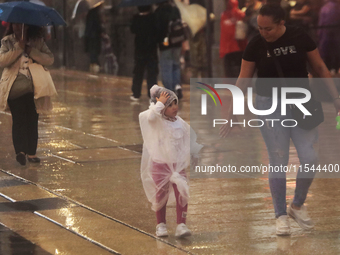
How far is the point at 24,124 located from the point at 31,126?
92mm

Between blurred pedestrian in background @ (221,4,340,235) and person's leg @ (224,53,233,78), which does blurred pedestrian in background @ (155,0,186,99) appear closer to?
person's leg @ (224,53,233,78)

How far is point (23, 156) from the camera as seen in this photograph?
27.5 ft

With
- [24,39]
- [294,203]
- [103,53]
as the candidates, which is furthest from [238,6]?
[294,203]

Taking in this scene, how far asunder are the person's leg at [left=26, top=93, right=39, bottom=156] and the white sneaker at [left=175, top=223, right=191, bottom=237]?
355 centimetres

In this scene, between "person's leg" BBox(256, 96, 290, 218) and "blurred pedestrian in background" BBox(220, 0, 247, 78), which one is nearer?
"person's leg" BBox(256, 96, 290, 218)

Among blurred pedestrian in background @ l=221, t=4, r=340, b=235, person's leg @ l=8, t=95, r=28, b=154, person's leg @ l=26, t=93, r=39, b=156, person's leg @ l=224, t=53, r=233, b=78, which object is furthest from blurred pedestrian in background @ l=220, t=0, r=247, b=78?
blurred pedestrian in background @ l=221, t=4, r=340, b=235

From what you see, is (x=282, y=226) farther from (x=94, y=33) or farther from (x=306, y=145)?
(x=94, y=33)

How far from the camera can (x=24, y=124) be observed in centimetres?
859

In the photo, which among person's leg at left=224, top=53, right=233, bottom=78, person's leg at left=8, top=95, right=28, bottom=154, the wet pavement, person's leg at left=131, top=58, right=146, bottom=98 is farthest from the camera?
person's leg at left=224, top=53, right=233, bottom=78

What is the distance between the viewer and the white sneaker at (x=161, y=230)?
5484 millimetres

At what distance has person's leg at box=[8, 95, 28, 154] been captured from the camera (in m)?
8.45

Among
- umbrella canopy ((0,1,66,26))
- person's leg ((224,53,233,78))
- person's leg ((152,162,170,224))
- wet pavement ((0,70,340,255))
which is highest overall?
umbrella canopy ((0,1,66,26))

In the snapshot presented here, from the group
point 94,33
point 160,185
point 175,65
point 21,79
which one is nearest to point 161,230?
point 160,185

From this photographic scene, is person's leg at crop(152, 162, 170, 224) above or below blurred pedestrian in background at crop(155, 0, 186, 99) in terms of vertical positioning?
below
